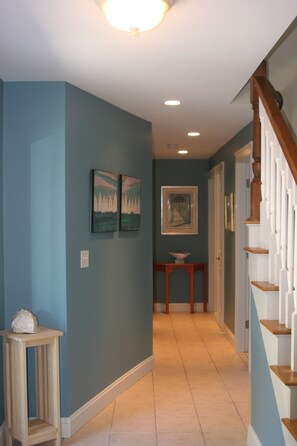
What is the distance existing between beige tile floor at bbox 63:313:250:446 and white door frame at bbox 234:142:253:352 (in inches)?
12.1

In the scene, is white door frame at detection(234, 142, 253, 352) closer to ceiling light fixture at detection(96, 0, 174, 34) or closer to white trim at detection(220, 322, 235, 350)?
white trim at detection(220, 322, 235, 350)

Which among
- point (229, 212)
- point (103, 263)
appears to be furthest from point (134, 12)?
point (229, 212)

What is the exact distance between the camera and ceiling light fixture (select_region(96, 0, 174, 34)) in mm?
1948

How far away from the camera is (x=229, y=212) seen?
5.60 m

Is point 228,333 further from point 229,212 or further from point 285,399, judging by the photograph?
point 285,399

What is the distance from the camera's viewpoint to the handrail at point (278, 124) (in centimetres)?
217

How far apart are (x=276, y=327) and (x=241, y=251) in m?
2.85

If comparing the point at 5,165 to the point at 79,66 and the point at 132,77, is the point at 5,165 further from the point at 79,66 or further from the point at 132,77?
the point at 132,77

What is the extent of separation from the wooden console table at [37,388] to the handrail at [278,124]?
5.67 feet

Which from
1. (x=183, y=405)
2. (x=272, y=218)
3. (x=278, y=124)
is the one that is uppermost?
(x=278, y=124)

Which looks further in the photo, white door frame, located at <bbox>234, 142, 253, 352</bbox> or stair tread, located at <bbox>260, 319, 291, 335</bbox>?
white door frame, located at <bbox>234, 142, 253, 352</bbox>

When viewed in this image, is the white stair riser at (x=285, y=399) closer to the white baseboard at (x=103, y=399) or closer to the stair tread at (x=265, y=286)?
the stair tread at (x=265, y=286)

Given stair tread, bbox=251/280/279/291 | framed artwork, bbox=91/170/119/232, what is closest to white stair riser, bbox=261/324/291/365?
stair tread, bbox=251/280/279/291

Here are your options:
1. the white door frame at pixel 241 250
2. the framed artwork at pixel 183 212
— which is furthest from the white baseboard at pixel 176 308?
the white door frame at pixel 241 250
